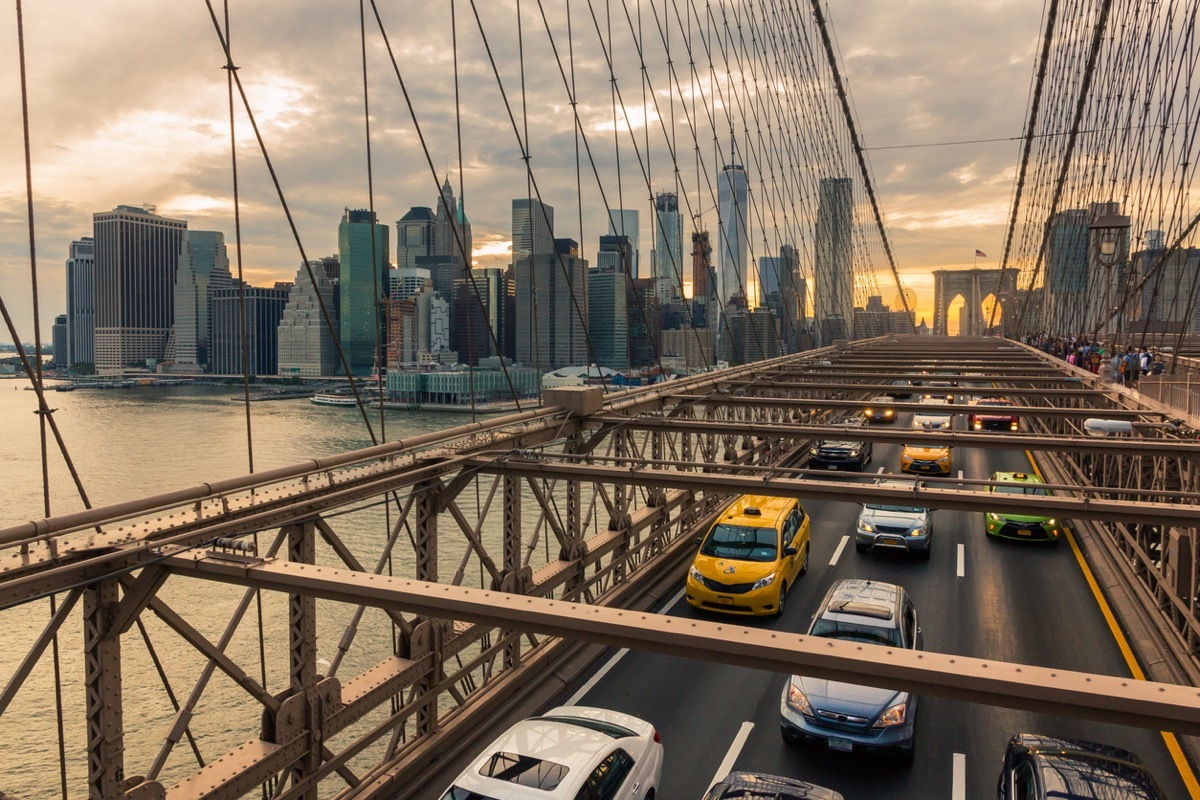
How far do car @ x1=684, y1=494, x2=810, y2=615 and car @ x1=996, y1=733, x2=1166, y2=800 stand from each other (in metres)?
6.17

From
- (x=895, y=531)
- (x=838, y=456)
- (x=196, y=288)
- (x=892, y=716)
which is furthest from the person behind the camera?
(x=838, y=456)

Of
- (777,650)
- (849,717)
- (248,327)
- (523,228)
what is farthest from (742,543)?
(248,327)

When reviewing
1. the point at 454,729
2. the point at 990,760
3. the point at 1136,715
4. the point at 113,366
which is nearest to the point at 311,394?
the point at 113,366

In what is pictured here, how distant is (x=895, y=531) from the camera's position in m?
19.2

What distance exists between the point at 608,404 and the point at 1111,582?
37.7 feet

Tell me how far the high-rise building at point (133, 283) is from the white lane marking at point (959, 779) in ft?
65.9

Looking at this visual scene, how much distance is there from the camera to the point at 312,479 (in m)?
7.98

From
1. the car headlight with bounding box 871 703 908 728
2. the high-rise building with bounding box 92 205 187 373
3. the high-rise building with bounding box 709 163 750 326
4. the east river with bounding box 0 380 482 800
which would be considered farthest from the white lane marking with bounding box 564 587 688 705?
the high-rise building with bounding box 709 163 750 326

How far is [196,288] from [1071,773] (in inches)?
1024

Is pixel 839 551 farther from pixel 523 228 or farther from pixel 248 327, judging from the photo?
pixel 248 327

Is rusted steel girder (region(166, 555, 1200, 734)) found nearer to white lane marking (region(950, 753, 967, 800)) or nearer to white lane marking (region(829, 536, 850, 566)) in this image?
white lane marking (region(950, 753, 967, 800))

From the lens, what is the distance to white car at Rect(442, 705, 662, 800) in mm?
7340

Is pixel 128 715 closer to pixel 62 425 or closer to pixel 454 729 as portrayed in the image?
pixel 454 729

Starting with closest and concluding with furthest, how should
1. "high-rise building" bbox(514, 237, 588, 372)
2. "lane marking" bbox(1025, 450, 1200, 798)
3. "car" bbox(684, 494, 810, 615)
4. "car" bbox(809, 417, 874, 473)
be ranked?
1. "lane marking" bbox(1025, 450, 1200, 798)
2. "car" bbox(684, 494, 810, 615)
3. "car" bbox(809, 417, 874, 473)
4. "high-rise building" bbox(514, 237, 588, 372)
